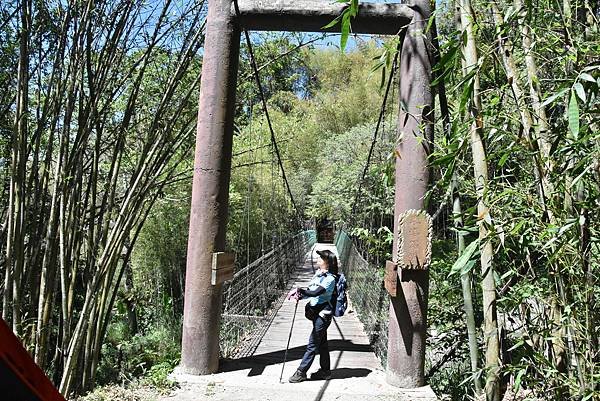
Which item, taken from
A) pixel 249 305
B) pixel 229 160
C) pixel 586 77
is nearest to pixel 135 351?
pixel 249 305

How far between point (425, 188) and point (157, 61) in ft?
5.95

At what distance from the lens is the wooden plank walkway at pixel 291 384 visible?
231cm

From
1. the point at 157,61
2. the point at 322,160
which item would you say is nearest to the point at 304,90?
the point at 322,160

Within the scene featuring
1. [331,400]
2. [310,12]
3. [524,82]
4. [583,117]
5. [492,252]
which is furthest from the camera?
[310,12]

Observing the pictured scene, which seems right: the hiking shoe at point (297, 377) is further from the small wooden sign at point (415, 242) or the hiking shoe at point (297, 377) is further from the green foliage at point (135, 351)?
the green foliage at point (135, 351)

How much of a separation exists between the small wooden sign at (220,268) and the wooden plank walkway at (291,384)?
44cm

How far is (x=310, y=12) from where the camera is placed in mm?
2498

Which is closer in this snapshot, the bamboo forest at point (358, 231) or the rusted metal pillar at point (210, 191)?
the bamboo forest at point (358, 231)

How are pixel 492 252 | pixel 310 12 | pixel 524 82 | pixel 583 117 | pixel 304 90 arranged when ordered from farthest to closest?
pixel 304 90 → pixel 310 12 → pixel 524 82 → pixel 492 252 → pixel 583 117

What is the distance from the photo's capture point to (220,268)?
2.46m

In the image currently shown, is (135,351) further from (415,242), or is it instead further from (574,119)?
(574,119)

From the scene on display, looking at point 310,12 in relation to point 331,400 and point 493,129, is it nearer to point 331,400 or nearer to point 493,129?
point 493,129

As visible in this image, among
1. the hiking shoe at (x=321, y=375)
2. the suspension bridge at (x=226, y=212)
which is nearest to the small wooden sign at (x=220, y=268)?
the suspension bridge at (x=226, y=212)

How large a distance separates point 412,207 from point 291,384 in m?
0.97
